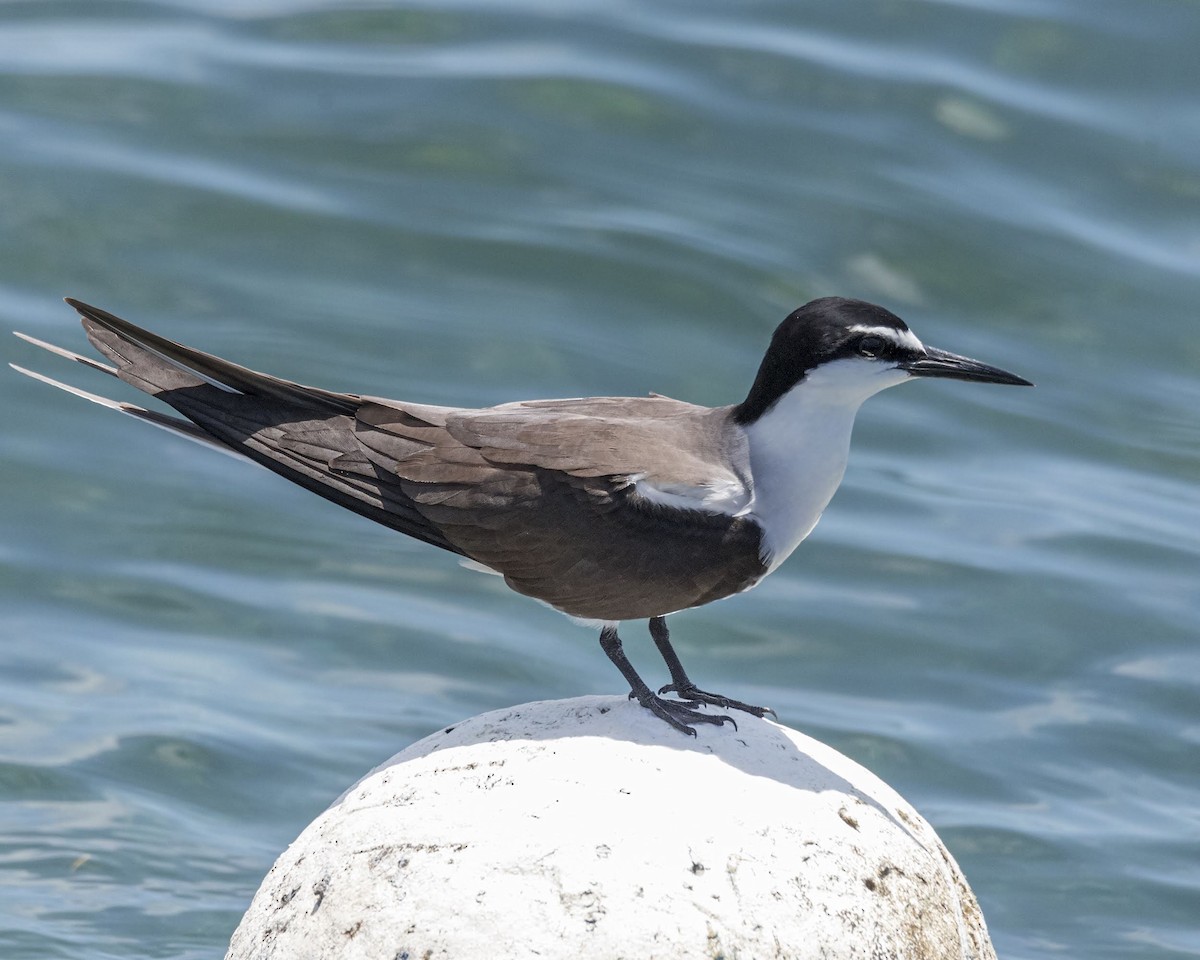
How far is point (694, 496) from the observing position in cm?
658

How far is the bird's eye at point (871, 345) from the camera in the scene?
6.66m

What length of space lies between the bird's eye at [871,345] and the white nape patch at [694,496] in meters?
0.73

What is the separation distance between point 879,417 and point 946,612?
6.62 feet

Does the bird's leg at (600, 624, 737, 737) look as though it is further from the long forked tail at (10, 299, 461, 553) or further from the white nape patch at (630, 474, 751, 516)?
the long forked tail at (10, 299, 461, 553)

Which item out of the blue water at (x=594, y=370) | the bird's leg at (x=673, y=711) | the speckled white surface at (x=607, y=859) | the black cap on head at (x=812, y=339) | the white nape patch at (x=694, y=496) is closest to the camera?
the speckled white surface at (x=607, y=859)

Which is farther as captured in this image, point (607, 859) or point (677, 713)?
point (677, 713)

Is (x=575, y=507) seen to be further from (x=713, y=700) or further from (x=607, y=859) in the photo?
(x=607, y=859)

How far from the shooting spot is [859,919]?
5.52 meters

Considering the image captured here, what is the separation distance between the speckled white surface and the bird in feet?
2.05

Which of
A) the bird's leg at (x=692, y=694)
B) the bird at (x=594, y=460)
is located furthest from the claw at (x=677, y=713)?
the bird's leg at (x=692, y=694)

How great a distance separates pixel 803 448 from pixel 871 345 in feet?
1.53

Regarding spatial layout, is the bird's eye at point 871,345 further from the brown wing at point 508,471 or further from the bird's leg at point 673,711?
the bird's leg at point 673,711

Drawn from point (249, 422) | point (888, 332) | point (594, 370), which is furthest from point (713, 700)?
point (594, 370)

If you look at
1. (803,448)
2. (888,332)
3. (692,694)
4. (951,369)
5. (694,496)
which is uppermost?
(888,332)
